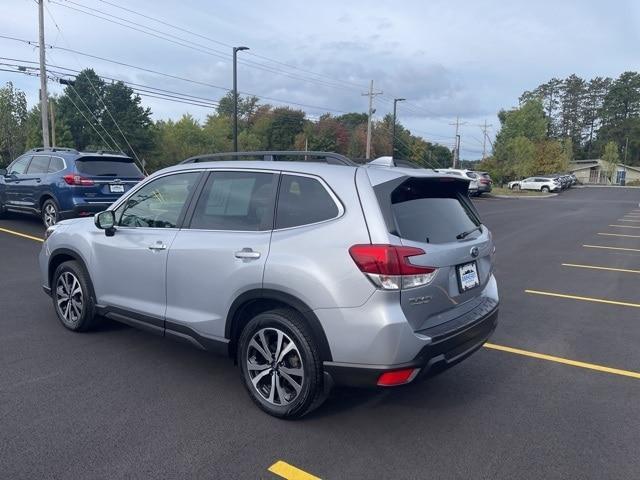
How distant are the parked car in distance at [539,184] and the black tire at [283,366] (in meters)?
50.4

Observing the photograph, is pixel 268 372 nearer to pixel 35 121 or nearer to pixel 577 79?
pixel 35 121

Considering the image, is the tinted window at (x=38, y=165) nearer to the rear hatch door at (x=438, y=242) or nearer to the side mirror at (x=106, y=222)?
the side mirror at (x=106, y=222)

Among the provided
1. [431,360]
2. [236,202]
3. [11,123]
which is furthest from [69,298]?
[11,123]

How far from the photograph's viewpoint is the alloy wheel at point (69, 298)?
5039 millimetres

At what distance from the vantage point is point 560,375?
14.6 ft

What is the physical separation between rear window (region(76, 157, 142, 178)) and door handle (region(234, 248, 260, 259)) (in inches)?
321

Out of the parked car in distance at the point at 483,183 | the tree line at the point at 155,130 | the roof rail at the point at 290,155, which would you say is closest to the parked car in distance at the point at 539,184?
the parked car in distance at the point at 483,183

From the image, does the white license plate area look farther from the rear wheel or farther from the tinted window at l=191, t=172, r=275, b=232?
the rear wheel

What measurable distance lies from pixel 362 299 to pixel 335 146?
78.1 metres

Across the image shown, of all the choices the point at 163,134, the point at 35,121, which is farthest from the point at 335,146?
the point at 35,121

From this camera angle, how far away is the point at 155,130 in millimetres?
70938

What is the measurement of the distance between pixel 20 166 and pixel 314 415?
36.8ft

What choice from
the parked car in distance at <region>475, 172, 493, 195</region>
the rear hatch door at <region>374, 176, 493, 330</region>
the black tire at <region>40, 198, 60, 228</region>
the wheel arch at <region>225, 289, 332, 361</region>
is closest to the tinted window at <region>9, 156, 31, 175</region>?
the black tire at <region>40, 198, 60, 228</region>

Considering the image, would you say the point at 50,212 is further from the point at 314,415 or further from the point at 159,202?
the point at 314,415
